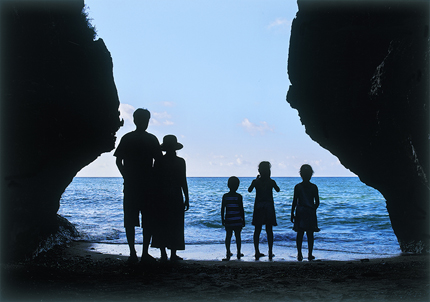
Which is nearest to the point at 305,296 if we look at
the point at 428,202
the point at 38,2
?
the point at 428,202

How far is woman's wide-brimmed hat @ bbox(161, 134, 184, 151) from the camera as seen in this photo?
6203mm

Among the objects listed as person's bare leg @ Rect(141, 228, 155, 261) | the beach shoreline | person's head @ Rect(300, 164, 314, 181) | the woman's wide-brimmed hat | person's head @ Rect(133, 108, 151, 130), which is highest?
person's head @ Rect(133, 108, 151, 130)

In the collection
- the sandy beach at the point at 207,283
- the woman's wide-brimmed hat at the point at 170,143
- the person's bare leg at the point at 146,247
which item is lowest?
the sandy beach at the point at 207,283

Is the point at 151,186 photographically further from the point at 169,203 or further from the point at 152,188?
the point at 169,203

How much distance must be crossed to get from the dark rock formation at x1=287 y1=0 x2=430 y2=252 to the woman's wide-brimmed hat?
13.4 ft

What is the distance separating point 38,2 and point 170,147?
343 cm

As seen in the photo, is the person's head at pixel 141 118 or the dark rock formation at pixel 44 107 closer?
the person's head at pixel 141 118

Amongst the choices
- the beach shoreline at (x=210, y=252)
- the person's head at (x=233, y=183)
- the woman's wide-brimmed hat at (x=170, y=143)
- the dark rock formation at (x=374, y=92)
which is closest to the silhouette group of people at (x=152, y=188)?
the woman's wide-brimmed hat at (x=170, y=143)

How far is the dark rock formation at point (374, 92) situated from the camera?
667cm

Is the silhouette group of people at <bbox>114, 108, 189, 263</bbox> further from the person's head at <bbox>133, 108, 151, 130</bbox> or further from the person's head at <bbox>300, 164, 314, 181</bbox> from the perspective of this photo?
the person's head at <bbox>300, 164, 314, 181</bbox>

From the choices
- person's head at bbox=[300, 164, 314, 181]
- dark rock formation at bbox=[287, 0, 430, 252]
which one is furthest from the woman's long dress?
dark rock formation at bbox=[287, 0, 430, 252]

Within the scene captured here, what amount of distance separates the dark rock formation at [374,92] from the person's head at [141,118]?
4.53 meters

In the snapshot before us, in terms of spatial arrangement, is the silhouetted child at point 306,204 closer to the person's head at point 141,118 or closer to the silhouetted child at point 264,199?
the silhouetted child at point 264,199

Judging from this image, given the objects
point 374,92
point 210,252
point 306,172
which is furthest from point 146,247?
point 374,92
